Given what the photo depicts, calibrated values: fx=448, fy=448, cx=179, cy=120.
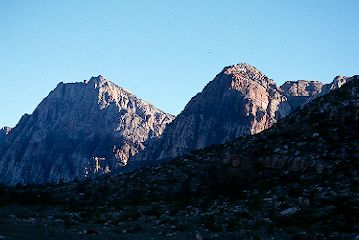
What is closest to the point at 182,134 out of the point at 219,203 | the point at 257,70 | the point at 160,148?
the point at 160,148

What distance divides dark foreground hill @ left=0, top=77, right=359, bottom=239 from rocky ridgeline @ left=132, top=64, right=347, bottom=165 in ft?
406

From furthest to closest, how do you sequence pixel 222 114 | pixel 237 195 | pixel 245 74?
pixel 245 74
pixel 222 114
pixel 237 195

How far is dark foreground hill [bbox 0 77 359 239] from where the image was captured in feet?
69.3

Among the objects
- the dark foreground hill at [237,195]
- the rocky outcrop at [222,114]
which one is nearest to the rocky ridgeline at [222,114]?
the rocky outcrop at [222,114]

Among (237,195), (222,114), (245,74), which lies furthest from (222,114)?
(237,195)

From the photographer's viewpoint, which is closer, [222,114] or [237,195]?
[237,195]

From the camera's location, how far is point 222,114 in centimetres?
17275

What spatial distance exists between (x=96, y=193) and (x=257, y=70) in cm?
16430

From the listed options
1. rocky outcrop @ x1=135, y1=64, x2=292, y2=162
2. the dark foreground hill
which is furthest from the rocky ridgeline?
the dark foreground hill

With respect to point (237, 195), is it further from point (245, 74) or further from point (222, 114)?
point (245, 74)

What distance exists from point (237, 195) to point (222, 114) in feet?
473

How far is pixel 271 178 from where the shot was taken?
3181 cm

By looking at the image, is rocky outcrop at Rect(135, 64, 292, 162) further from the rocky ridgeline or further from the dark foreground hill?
the dark foreground hill

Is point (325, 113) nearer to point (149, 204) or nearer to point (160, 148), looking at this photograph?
point (149, 204)
